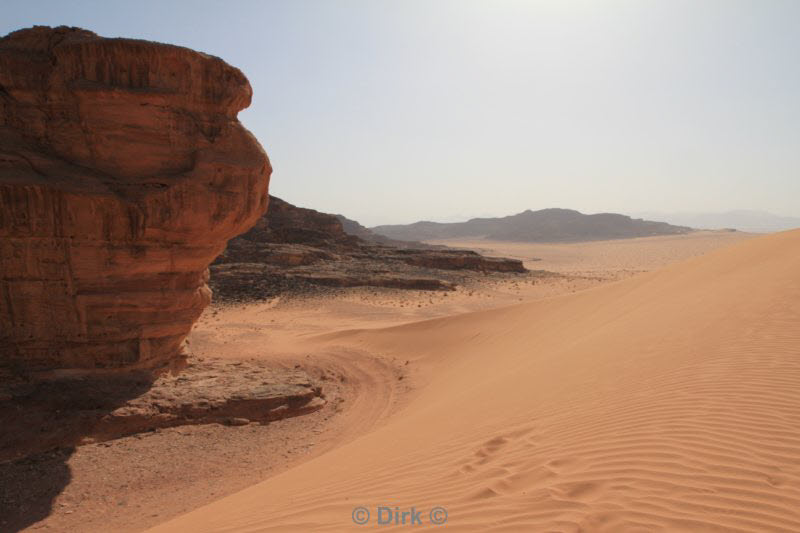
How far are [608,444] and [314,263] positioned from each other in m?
25.6

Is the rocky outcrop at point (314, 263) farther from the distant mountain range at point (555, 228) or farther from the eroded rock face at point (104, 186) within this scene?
the distant mountain range at point (555, 228)

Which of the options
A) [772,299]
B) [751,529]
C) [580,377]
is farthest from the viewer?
[772,299]

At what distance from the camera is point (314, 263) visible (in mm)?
28266

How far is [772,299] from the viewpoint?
7293mm

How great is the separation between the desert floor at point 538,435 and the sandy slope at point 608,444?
0.06 feet

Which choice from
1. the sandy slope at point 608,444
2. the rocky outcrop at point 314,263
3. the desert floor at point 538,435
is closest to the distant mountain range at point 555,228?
the rocky outcrop at point 314,263

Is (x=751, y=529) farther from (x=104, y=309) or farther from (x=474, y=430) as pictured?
(x=104, y=309)

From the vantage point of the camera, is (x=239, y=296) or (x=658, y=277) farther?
(x=239, y=296)

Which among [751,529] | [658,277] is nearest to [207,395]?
[751,529]

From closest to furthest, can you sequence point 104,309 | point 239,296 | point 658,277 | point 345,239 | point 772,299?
point 772,299 < point 104,309 < point 658,277 < point 239,296 < point 345,239

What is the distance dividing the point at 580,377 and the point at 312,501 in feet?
12.7

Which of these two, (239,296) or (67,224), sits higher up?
(67,224)

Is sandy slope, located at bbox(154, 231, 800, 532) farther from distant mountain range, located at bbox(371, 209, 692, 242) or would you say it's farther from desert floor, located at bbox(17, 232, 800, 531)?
distant mountain range, located at bbox(371, 209, 692, 242)

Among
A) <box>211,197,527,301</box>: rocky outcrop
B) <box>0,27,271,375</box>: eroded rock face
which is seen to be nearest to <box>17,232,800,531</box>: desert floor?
<box>0,27,271,375</box>: eroded rock face
